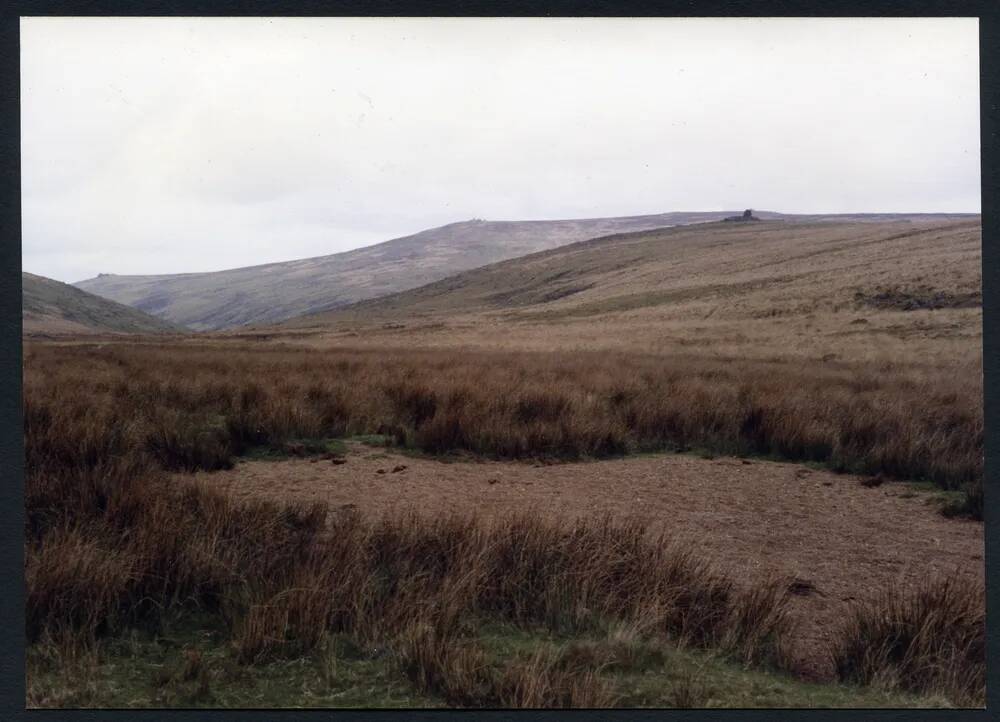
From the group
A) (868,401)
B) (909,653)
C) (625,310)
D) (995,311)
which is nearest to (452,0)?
(995,311)

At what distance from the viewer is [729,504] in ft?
19.7

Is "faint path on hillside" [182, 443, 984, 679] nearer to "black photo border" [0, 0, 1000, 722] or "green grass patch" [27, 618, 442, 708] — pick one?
"black photo border" [0, 0, 1000, 722]

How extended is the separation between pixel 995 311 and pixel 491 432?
16.1 ft

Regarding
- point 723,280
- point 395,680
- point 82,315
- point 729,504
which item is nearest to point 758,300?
point 723,280

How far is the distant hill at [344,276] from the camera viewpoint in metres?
107

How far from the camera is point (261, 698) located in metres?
3.22

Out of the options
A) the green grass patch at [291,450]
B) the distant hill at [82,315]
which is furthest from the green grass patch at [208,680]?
the distant hill at [82,315]

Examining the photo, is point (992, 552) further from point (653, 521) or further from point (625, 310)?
point (625, 310)

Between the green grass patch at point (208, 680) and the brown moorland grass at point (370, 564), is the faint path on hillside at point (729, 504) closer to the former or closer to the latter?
the brown moorland grass at point (370, 564)

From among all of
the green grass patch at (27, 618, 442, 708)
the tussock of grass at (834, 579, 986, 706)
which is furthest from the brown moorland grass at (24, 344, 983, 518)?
the tussock of grass at (834, 579, 986, 706)

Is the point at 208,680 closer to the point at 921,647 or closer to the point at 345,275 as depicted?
the point at 921,647

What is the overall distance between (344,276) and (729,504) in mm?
129294

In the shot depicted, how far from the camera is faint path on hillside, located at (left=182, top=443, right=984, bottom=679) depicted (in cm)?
461

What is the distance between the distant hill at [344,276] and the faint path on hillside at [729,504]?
9126 centimetres
